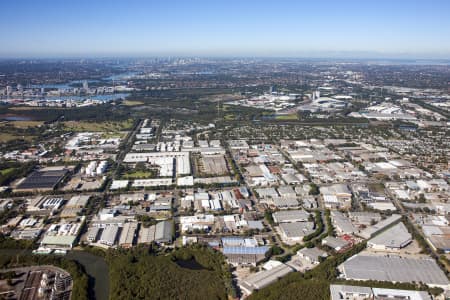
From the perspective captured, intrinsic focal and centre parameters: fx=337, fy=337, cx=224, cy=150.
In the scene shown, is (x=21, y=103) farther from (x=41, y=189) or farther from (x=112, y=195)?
(x=112, y=195)

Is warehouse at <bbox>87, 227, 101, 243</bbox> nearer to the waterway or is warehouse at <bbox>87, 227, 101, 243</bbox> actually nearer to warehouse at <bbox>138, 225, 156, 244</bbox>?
the waterway

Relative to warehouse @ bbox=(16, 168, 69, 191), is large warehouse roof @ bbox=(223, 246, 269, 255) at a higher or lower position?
lower

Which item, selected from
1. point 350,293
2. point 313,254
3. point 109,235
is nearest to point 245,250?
point 313,254

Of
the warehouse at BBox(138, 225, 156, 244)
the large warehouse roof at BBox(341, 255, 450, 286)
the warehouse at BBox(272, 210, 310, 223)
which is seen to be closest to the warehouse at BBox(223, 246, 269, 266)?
the warehouse at BBox(272, 210, 310, 223)

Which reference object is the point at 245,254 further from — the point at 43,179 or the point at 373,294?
the point at 43,179

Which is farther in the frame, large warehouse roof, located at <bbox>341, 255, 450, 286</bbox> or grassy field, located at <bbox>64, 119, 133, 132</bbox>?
grassy field, located at <bbox>64, 119, 133, 132</bbox>

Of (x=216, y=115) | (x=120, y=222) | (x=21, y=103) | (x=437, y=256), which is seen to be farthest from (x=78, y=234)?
(x=21, y=103)
